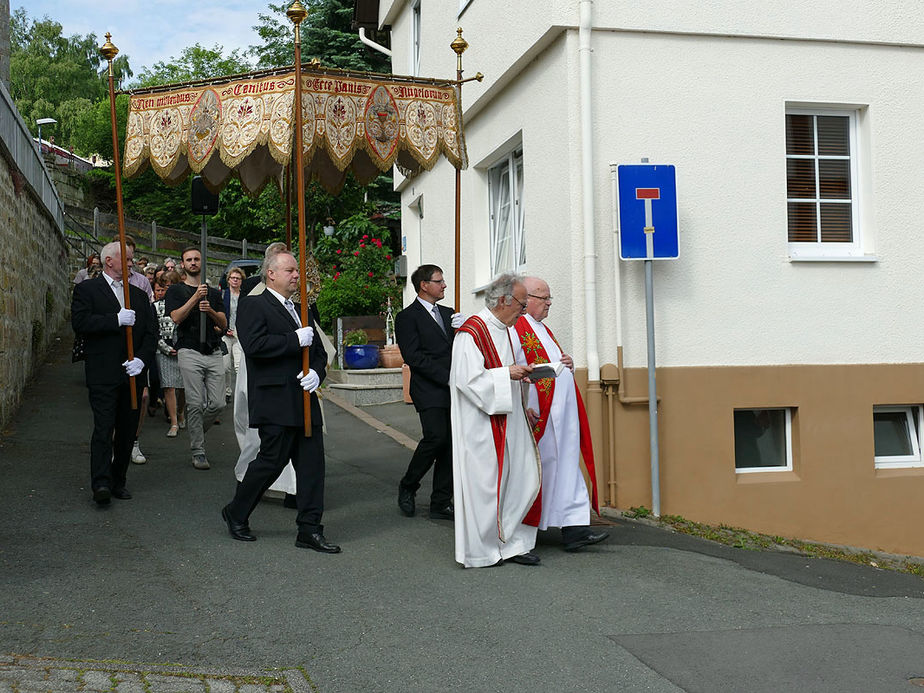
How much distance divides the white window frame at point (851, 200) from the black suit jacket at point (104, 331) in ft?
18.8

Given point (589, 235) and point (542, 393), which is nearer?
point (542, 393)

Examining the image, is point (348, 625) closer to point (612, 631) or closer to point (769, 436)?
point (612, 631)

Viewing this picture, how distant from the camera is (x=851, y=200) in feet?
31.9

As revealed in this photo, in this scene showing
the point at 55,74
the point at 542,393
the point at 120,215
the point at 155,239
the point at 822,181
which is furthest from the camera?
the point at 55,74

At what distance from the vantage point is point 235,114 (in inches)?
300

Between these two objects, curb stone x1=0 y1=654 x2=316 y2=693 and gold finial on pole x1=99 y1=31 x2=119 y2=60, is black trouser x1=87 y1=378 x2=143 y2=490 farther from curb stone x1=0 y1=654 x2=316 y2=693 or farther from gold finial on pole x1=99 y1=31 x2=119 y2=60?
curb stone x1=0 y1=654 x2=316 y2=693

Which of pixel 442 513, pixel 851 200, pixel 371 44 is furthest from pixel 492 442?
pixel 371 44

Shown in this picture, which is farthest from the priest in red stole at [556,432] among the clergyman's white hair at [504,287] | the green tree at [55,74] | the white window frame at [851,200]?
the green tree at [55,74]

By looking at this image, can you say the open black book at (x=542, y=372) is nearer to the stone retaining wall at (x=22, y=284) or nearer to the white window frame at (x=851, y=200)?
the white window frame at (x=851, y=200)

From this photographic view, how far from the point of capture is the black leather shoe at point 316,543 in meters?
6.87

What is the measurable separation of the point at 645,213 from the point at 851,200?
237 cm

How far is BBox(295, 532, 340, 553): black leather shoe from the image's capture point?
271 inches

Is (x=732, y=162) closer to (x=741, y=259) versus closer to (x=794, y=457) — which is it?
(x=741, y=259)

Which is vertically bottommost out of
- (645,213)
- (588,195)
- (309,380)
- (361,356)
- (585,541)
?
(585,541)
